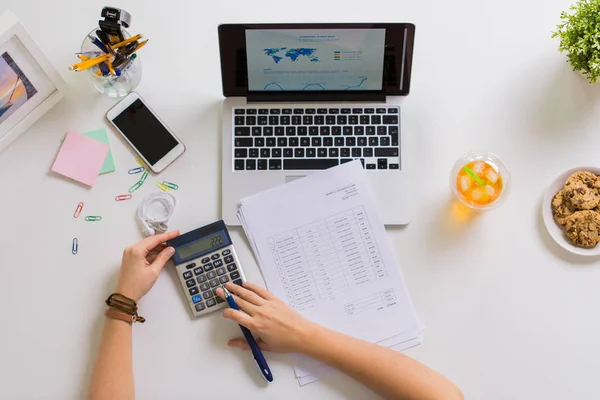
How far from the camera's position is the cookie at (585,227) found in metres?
0.99

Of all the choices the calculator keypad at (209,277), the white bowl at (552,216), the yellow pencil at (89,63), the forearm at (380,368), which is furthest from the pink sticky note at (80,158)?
the white bowl at (552,216)

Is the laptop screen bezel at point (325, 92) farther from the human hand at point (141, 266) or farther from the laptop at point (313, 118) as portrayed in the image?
the human hand at point (141, 266)

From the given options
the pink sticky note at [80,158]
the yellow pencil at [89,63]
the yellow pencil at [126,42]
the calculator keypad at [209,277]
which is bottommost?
the calculator keypad at [209,277]

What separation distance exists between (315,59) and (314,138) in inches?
5.7

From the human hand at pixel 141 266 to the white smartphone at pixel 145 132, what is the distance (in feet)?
0.45

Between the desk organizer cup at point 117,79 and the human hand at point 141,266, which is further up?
the desk organizer cup at point 117,79

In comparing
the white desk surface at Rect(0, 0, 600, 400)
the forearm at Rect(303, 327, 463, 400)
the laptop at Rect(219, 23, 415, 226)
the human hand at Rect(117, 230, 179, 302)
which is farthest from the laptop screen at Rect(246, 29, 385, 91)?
the forearm at Rect(303, 327, 463, 400)

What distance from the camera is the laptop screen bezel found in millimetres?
954

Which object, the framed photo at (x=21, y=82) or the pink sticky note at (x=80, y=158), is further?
the pink sticky note at (x=80, y=158)

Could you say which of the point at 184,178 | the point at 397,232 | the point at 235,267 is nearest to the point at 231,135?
the point at 184,178

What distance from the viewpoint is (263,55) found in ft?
3.25

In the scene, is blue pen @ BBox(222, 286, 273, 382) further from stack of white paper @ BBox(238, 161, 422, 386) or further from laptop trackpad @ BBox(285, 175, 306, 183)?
laptop trackpad @ BBox(285, 175, 306, 183)

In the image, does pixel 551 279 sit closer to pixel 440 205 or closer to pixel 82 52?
pixel 440 205

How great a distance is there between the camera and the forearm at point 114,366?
3.10 feet
